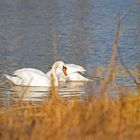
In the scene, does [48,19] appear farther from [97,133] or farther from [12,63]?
[97,133]

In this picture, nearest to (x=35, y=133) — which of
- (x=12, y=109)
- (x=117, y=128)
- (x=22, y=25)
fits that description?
(x=117, y=128)

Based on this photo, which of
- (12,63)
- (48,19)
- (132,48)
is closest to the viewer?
(12,63)

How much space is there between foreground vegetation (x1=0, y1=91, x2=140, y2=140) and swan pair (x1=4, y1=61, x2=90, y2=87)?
221 inches

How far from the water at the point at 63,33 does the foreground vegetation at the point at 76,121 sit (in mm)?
3771

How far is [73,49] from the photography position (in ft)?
41.9

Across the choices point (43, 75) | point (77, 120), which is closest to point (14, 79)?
point (43, 75)

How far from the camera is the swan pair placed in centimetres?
990

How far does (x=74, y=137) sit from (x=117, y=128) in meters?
0.26

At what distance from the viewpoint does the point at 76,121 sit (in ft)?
10.6

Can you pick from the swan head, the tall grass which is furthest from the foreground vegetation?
the swan head

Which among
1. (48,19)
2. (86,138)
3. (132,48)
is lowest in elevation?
(86,138)

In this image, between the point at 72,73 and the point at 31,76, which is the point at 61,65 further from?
the point at 72,73

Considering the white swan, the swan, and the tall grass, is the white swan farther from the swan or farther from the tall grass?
the tall grass

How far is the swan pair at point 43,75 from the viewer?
9898 mm
